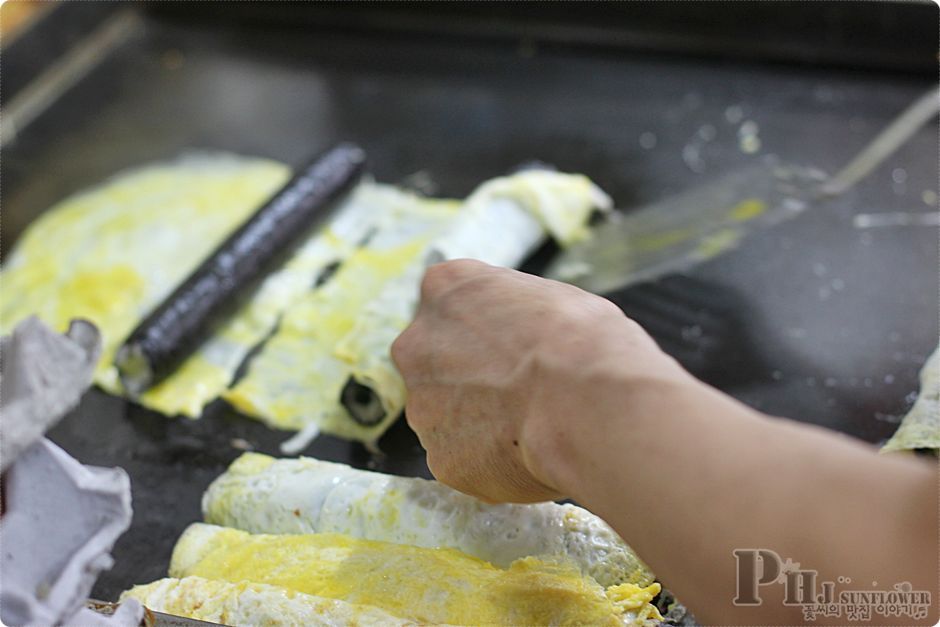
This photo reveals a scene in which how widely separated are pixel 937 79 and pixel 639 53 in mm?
1210

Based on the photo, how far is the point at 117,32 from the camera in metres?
4.51

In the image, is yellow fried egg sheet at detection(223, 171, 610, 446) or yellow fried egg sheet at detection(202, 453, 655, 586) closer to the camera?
yellow fried egg sheet at detection(202, 453, 655, 586)

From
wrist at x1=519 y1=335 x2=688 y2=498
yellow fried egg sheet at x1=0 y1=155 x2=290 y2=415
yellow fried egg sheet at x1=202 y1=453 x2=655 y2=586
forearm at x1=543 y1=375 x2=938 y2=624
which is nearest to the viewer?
forearm at x1=543 y1=375 x2=938 y2=624

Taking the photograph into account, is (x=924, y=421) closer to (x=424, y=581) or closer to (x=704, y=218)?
(x=704, y=218)

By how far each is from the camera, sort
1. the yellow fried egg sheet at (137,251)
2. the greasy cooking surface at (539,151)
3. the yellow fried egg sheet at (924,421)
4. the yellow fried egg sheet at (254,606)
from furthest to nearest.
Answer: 1. the yellow fried egg sheet at (137,251)
2. the greasy cooking surface at (539,151)
3. the yellow fried egg sheet at (924,421)
4. the yellow fried egg sheet at (254,606)

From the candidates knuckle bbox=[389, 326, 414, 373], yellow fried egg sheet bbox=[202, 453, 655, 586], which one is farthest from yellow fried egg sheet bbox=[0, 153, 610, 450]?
knuckle bbox=[389, 326, 414, 373]

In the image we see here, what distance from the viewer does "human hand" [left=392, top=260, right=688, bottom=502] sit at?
1.45 meters

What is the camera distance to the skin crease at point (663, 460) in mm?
1178

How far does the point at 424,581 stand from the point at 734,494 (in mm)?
724

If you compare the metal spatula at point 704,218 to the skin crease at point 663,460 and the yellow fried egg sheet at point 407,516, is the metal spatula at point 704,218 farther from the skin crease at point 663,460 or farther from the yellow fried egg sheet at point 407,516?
the skin crease at point 663,460

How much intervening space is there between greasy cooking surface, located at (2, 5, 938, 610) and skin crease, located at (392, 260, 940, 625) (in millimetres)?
801

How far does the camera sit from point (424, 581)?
1753 mm

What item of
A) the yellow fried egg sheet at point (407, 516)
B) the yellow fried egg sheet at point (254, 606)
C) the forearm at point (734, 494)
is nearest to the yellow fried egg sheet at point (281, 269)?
the yellow fried egg sheet at point (407, 516)

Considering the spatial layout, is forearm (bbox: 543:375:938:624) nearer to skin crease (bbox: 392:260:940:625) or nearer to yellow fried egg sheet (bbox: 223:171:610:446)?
skin crease (bbox: 392:260:940:625)
